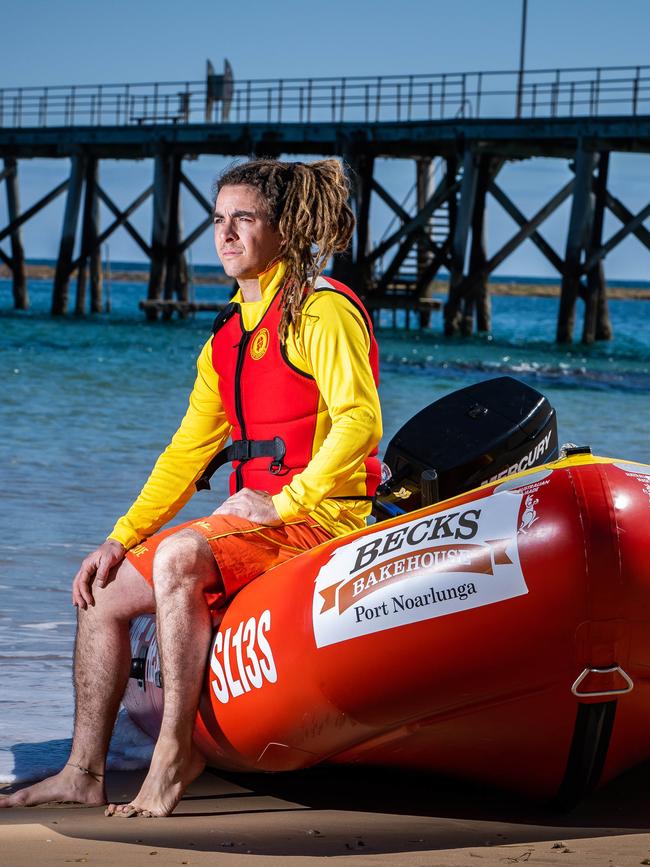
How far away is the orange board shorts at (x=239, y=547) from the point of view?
283 centimetres

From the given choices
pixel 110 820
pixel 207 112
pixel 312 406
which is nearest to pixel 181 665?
pixel 110 820

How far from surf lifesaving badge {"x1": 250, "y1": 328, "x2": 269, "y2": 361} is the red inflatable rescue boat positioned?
1.47ft

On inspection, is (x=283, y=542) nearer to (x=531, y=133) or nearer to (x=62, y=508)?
(x=62, y=508)

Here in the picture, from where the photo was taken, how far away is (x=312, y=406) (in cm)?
291

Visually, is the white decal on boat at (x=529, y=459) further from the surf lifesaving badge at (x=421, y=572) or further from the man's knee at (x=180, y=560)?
the man's knee at (x=180, y=560)

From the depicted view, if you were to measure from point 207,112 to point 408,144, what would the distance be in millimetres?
4118

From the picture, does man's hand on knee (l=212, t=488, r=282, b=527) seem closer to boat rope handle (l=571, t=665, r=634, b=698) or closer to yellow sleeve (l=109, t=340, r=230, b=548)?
yellow sleeve (l=109, t=340, r=230, b=548)

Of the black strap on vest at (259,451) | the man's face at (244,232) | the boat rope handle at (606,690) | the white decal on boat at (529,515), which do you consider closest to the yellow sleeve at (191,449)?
the black strap on vest at (259,451)

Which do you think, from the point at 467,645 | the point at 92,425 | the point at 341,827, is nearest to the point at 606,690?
the point at 467,645

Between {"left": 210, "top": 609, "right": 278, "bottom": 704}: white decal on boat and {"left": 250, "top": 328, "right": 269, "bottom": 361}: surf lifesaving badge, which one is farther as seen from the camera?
{"left": 250, "top": 328, "right": 269, "bottom": 361}: surf lifesaving badge

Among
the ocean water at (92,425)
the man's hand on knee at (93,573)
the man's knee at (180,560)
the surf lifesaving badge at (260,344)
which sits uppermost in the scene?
the surf lifesaving badge at (260,344)

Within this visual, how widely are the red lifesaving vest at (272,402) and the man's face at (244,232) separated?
0.10 m

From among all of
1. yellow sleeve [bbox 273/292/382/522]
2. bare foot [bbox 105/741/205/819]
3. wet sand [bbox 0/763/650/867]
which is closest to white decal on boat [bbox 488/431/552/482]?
yellow sleeve [bbox 273/292/382/522]

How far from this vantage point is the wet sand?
2469 mm
